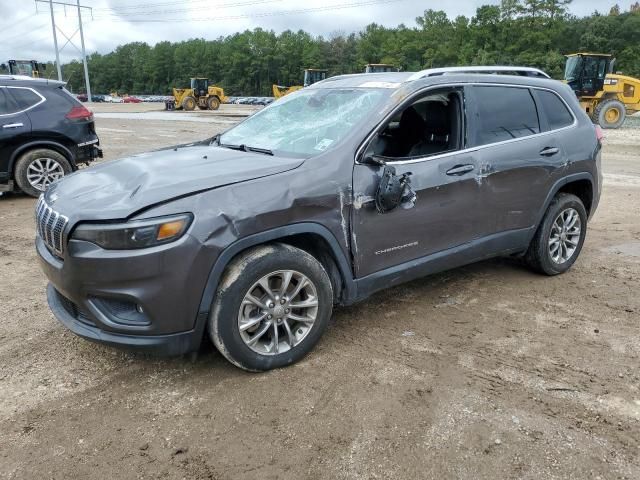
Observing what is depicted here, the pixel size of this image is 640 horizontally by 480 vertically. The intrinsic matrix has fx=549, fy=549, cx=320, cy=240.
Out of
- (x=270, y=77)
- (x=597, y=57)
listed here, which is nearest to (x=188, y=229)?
(x=597, y=57)

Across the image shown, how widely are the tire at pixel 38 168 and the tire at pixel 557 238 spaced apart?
22.5 feet

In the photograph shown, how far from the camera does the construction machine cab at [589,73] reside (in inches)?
881

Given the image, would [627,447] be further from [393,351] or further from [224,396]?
[224,396]

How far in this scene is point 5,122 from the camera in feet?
25.9

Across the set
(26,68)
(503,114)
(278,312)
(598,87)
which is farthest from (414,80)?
(26,68)

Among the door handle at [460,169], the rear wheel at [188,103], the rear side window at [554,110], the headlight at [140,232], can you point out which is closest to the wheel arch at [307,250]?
the headlight at [140,232]

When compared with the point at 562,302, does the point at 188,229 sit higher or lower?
higher

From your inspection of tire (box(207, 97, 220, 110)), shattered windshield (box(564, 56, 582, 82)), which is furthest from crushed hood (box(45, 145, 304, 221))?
tire (box(207, 97, 220, 110))

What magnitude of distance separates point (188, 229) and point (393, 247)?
1.41 meters

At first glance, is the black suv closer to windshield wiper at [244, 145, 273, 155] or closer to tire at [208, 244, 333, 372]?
windshield wiper at [244, 145, 273, 155]

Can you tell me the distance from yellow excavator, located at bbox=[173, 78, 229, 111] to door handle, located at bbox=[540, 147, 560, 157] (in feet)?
127

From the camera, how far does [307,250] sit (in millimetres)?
3471

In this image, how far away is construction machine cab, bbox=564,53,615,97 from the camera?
73.4 feet

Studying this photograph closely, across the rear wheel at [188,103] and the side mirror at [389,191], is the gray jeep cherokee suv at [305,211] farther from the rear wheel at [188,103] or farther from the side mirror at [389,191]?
the rear wheel at [188,103]
